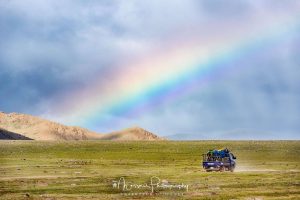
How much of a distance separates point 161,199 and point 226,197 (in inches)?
187

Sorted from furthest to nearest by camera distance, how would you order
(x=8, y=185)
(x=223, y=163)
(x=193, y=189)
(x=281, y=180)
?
(x=223, y=163)
(x=281, y=180)
(x=8, y=185)
(x=193, y=189)

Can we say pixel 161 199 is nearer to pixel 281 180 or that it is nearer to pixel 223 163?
pixel 281 180

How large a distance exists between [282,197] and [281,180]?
560 inches

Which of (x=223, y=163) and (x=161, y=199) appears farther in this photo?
(x=223, y=163)

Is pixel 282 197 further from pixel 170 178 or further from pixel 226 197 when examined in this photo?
pixel 170 178

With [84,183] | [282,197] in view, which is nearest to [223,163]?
[84,183]

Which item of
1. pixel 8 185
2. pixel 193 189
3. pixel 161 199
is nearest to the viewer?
pixel 161 199

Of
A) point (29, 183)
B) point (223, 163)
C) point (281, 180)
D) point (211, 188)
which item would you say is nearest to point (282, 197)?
point (211, 188)

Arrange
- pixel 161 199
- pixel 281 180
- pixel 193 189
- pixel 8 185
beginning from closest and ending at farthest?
pixel 161 199 < pixel 193 189 < pixel 8 185 < pixel 281 180

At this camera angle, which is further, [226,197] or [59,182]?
[59,182]

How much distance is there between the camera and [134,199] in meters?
40.9

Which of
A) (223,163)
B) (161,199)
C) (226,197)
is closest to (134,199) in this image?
(161,199)

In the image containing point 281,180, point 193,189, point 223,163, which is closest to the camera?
point 193,189

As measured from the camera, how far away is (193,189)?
153ft
